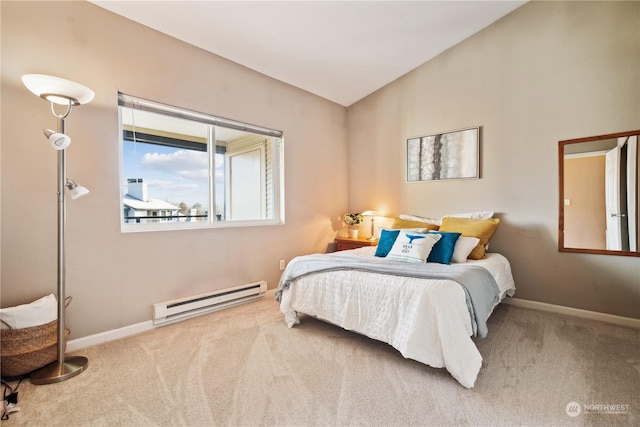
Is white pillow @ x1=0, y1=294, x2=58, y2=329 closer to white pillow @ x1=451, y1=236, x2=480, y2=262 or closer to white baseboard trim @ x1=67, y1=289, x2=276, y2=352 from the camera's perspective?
white baseboard trim @ x1=67, y1=289, x2=276, y2=352

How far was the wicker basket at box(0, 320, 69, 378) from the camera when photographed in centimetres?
181

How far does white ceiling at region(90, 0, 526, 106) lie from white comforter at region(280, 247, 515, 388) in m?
2.29

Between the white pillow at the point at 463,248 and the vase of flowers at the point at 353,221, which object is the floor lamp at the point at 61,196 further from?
the vase of flowers at the point at 353,221

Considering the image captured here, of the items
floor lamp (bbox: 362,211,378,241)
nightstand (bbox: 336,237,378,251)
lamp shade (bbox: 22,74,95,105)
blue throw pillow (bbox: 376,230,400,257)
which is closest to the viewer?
lamp shade (bbox: 22,74,95,105)

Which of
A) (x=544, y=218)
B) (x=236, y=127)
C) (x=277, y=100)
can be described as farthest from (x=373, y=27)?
(x=544, y=218)

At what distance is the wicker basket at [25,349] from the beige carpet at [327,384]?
0.35ft

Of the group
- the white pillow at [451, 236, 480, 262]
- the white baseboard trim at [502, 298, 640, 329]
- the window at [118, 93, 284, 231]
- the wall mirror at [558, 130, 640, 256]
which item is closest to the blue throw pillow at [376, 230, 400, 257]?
the white pillow at [451, 236, 480, 262]

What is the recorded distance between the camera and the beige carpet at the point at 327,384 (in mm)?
1532

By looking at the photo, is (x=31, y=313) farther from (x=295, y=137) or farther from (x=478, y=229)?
(x=478, y=229)

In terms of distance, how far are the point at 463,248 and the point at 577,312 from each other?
1317mm

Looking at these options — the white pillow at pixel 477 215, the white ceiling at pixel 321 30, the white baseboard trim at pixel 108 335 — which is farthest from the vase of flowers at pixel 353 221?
the white baseboard trim at pixel 108 335

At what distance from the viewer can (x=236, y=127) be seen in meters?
3.32

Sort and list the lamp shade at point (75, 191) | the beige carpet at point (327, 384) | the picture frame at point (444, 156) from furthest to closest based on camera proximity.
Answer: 1. the picture frame at point (444, 156)
2. the lamp shade at point (75, 191)
3. the beige carpet at point (327, 384)

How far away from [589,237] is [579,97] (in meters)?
1.34
